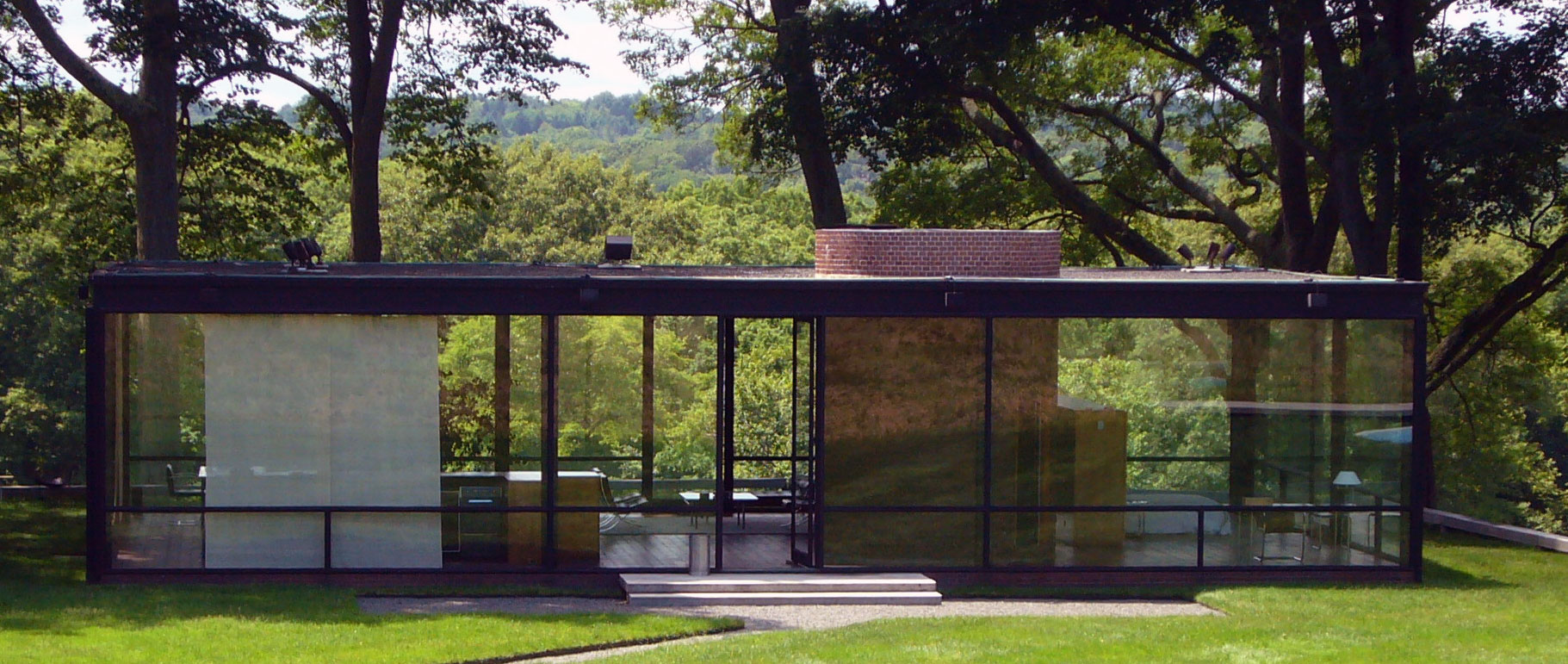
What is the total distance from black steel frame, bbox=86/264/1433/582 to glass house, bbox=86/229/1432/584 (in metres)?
0.02

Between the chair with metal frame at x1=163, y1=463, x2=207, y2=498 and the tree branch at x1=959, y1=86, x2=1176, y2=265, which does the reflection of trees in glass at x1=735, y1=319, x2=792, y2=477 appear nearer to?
the chair with metal frame at x1=163, y1=463, x2=207, y2=498

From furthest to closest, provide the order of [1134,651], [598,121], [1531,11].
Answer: [598,121] < [1531,11] < [1134,651]

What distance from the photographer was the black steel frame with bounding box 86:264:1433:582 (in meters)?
12.9

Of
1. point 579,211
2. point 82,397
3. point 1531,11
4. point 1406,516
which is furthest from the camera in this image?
point 579,211

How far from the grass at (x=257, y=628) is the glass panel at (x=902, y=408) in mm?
2536

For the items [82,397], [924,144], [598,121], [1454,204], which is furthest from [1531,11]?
[598,121]

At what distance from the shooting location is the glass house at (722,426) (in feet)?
42.7

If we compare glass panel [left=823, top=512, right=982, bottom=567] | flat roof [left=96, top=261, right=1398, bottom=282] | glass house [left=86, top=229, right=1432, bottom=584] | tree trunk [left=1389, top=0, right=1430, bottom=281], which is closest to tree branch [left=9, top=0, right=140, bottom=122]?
flat roof [left=96, top=261, right=1398, bottom=282]

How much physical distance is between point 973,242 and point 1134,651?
5.88 meters

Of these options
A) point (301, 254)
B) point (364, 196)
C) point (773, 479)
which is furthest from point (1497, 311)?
point (364, 196)

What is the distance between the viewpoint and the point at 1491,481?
3731 centimetres

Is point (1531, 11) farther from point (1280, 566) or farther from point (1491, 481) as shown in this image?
point (1491, 481)

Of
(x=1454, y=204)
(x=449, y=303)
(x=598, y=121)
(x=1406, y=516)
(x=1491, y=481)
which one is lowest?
(x=1491, y=481)

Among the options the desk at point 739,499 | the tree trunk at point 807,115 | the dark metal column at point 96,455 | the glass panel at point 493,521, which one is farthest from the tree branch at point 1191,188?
the dark metal column at point 96,455
